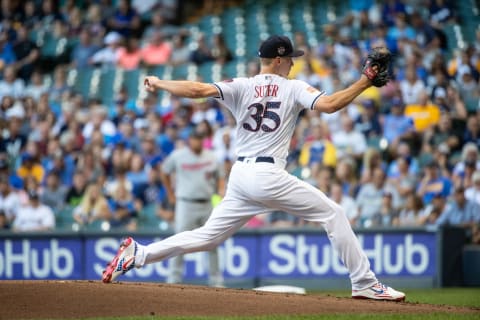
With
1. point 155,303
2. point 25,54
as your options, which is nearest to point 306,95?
point 155,303

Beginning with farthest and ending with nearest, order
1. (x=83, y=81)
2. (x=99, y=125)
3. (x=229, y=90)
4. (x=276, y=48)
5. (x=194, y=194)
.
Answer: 1. (x=83, y=81)
2. (x=99, y=125)
3. (x=194, y=194)
4. (x=276, y=48)
5. (x=229, y=90)

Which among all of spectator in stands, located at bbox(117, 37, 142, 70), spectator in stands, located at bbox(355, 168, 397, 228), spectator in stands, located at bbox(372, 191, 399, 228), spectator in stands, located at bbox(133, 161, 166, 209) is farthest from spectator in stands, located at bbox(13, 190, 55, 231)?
spectator in stands, located at bbox(117, 37, 142, 70)

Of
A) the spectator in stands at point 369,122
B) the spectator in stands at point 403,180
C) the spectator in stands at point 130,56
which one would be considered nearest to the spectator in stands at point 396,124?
the spectator in stands at point 369,122

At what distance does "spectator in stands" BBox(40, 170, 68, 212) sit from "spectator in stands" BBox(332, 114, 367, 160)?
15.8 feet

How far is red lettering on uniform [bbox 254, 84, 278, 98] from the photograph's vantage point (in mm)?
8641

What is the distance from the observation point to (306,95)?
27.8 ft

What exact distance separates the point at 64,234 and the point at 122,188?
1651 mm

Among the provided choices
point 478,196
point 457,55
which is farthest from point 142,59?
point 478,196

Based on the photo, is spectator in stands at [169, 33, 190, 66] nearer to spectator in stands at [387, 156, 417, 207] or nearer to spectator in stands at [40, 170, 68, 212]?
spectator in stands at [40, 170, 68, 212]

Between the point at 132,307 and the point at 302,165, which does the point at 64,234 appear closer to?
the point at 302,165

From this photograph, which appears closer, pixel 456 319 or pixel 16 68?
pixel 456 319

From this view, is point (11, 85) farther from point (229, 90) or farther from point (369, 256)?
point (229, 90)

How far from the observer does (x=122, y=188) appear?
53.5 feet

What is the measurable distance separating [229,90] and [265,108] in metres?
0.36
